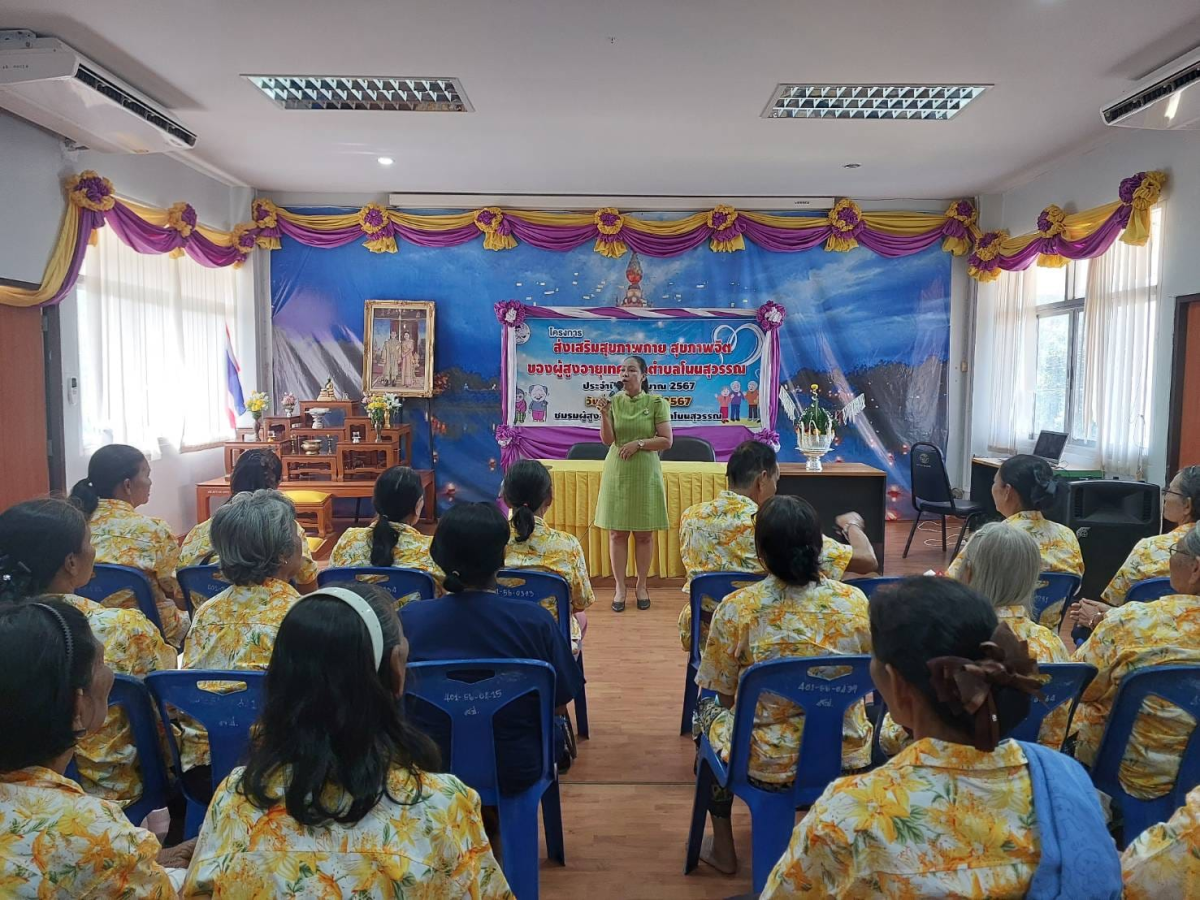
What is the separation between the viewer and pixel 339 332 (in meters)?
7.61

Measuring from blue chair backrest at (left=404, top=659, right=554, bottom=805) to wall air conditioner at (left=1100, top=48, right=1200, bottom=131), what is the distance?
4.30 metres

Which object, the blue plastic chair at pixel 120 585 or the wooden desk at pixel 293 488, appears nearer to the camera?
the blue plastic chair at pixel 120 585

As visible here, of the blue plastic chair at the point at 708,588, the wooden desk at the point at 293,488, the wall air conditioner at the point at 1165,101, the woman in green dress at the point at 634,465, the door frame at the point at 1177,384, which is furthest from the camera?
the wooden desk at the point at 293,488

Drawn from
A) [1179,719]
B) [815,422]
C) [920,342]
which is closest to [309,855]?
[1179,719]

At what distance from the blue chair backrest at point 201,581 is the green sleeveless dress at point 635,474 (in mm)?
2561

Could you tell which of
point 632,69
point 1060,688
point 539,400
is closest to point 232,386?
point 539,400

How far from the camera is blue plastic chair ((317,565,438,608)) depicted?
2.67 metres

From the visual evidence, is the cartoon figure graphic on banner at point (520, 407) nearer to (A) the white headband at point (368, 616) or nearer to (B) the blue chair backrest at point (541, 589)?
(B) the blue chair backrest at point (541, 589)

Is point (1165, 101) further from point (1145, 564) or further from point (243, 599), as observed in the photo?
point (243, 599)

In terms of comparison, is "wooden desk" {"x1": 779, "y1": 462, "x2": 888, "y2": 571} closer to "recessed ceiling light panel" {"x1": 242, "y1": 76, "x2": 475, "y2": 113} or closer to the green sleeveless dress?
the green sleeveless dress

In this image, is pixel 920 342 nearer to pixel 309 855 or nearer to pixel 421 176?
pixel 421 176

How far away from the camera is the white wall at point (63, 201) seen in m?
4.65

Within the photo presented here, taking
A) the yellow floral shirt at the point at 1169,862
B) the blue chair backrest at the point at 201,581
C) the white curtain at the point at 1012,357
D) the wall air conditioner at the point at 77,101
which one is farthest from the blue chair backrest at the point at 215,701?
the white curtain at the point at 1012,357

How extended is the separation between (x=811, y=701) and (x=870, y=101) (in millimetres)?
4217
